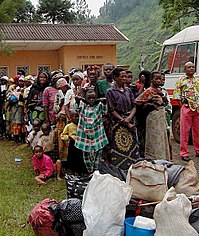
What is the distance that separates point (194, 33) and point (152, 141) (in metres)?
4.02

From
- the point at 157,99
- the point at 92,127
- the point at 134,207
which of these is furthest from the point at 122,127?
the point at 134,207

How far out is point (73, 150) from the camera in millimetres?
6328

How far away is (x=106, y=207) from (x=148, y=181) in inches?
21.1

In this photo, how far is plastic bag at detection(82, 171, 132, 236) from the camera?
3.76 metres

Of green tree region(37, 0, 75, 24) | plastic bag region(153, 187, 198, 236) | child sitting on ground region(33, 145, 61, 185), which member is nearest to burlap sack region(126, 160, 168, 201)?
plastic bag region(153, 187, 198, 236)

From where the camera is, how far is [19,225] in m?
4.79

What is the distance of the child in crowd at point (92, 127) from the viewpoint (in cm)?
593

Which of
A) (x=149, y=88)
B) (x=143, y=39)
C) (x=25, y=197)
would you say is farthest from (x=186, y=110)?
(x=143, y=39)

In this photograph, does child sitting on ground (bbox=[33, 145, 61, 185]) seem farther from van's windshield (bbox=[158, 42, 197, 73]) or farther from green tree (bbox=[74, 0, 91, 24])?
green tree (bbox=[74, 0, 91, 24])

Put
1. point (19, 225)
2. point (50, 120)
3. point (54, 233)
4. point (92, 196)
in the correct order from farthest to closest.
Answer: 1. point (50, 120)
2. point (19, 225)
3. point (54, 233)
4. point (92, 196)

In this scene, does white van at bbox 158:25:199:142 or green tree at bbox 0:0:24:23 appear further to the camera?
green tree at bbox 0:0:24:23

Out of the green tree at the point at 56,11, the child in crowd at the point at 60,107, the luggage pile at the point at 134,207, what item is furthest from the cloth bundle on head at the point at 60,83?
the green tree at the point at 56,11

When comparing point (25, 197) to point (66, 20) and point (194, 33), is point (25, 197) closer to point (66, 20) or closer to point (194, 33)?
point (194, 33)

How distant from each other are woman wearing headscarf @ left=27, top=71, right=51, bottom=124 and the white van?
2.96m
